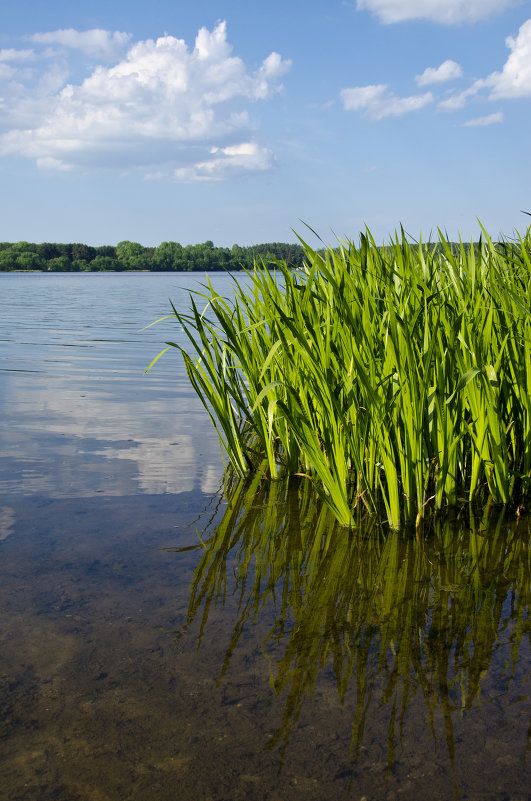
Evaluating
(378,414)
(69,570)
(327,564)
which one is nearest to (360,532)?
(327,564)

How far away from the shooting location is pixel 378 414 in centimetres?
262

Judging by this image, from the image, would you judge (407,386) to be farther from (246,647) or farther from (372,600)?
(246,647)

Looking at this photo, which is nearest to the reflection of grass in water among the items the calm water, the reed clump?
the calm water

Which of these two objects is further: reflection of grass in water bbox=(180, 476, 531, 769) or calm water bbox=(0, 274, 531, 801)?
reflection of grass in water bbox=(180, 476, 531, 769)

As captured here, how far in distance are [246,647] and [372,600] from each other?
1.76 feet

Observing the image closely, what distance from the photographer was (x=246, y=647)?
6.30 ft

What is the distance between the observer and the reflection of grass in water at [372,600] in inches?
68.4

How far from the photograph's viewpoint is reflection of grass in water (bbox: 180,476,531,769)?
5.70 feet

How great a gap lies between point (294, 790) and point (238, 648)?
55 centimetres

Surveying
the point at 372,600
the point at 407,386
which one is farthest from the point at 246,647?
the point at 407,386

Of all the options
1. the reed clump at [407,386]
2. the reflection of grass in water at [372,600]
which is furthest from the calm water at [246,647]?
the reed clump at [407,386]

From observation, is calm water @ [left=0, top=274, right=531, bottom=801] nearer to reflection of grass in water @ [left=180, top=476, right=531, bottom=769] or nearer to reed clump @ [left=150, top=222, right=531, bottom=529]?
reflection of grass in water @ [left=180, top=476, right=531, bottom=769]

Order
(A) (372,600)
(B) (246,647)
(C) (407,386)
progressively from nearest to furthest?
(B) (246,647) → (A) (372,600) → (C) (407,386)

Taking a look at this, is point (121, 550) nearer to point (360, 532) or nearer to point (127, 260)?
point (360, 532)
